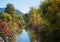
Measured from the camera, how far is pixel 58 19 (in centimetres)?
1770

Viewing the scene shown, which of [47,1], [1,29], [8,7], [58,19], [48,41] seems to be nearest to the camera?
[58,19]

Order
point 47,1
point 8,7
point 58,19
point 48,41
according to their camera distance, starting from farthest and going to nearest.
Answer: point 8,7
point 47,1
point 48,41
point 58,19

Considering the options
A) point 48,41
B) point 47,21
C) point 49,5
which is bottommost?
point 48,41

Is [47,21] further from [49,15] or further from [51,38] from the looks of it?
[51,38]

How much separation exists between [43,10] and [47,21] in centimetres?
194

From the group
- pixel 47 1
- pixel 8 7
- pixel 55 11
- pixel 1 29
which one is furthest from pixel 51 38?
pixel 8 7

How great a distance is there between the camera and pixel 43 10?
21688 millimetres

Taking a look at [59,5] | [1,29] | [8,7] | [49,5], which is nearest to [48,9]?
[49,5]

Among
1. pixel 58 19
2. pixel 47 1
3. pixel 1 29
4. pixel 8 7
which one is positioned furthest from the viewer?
pixel 8 7

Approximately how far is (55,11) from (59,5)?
61 cm

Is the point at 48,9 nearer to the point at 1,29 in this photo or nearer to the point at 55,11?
the point at 55,11

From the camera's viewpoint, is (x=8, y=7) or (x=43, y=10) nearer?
(x=43, y=10)

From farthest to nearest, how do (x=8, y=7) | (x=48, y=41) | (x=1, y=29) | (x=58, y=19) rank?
(x=8, y=7), (x=1, y=29), (x=48, y=41), (x=58, y=19)

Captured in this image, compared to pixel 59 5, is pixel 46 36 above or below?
below
